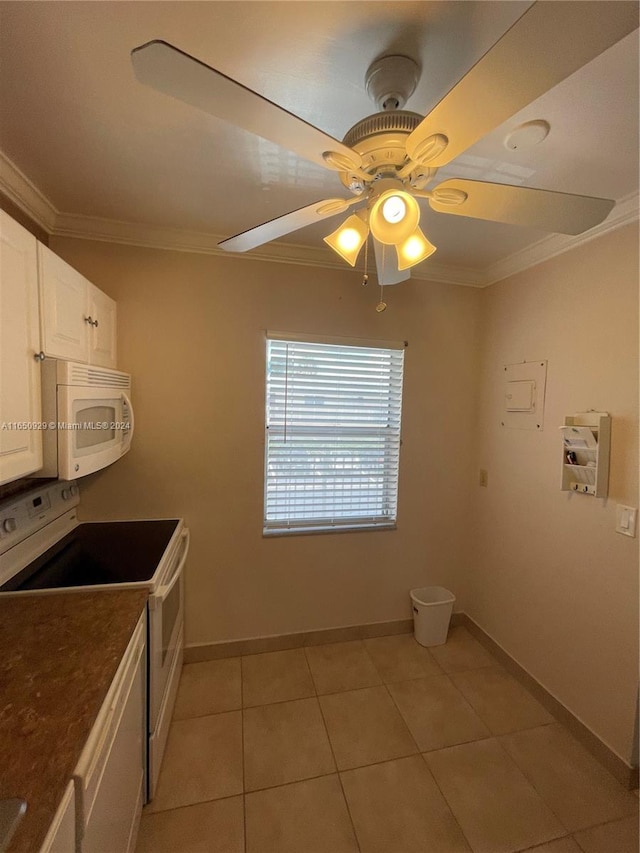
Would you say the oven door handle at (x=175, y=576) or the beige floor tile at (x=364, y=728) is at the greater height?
the oven door handle at (x=175, y=576)

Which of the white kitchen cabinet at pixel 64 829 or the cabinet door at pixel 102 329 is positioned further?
the cabinet door at pixel 102 329

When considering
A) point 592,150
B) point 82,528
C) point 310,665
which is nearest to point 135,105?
point 592,150

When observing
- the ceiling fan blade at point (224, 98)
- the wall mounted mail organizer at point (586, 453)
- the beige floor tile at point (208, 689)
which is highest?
the ceiling fan blade at point (224, 98)

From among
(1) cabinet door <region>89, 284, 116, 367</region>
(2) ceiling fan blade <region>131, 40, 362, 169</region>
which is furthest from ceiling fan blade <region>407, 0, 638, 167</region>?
(1) cabinet door <region>89, 284, 116, 367</region>

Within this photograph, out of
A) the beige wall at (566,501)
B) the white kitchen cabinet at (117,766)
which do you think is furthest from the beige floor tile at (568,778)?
the white kitchen cabinet at (117,766)

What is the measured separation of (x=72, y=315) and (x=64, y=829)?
62.9 inches

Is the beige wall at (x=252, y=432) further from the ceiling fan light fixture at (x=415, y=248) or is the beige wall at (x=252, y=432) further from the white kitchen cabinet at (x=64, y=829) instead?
the white kitchen cabinet at (x=64, y=829)

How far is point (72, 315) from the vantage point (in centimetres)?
153

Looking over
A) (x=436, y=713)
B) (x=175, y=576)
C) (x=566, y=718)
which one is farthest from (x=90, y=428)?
(x=566, y=718)

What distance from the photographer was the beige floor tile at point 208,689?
191 cm

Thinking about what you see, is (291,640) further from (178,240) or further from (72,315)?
(178,240)

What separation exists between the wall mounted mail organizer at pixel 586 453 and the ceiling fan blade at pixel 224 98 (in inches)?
62.6

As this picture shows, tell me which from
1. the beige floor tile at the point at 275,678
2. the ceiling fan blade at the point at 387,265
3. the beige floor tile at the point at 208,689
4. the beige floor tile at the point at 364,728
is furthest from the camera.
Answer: the beige floor tile at the point at 275,678

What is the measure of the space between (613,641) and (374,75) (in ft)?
7.91
